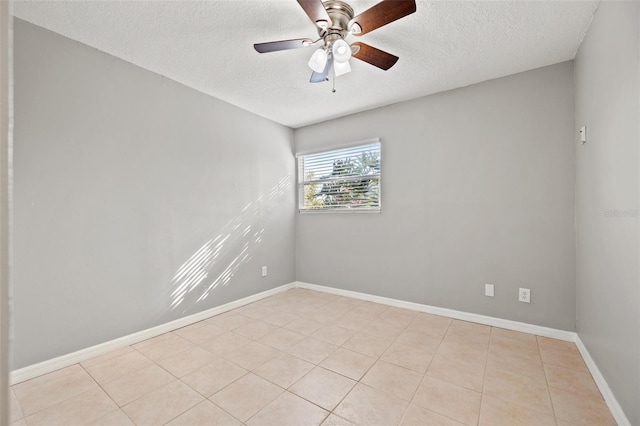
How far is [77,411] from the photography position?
65.6 inches

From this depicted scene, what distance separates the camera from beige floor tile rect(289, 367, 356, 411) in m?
1.75

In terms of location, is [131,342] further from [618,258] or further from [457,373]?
[618,258]

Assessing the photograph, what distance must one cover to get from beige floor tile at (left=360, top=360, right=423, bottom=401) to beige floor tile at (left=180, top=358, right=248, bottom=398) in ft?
2.88

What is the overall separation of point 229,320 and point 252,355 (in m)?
0.83

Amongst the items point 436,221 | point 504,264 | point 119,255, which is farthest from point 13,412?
point 504,264

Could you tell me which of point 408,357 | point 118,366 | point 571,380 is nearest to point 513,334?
point 571,380

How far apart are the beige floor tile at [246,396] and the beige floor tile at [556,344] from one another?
2174 mm

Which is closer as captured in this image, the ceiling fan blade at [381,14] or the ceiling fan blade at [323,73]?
the ceiling fan blade at [381,14]

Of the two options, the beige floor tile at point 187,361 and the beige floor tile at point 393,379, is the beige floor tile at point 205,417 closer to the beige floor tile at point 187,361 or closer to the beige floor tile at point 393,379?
the beige floor tile at point 187,361

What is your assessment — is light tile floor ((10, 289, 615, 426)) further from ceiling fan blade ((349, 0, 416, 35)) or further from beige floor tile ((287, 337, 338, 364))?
ceiling fan blade ((349, 0, 416, 35))

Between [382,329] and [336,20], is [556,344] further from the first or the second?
[336,20]

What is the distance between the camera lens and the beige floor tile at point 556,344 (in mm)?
2363

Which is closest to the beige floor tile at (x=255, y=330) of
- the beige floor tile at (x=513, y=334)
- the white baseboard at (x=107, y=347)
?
the white baseboard at (x=107, y=347)

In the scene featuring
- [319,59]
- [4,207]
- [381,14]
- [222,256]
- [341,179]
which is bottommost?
[222,256]
